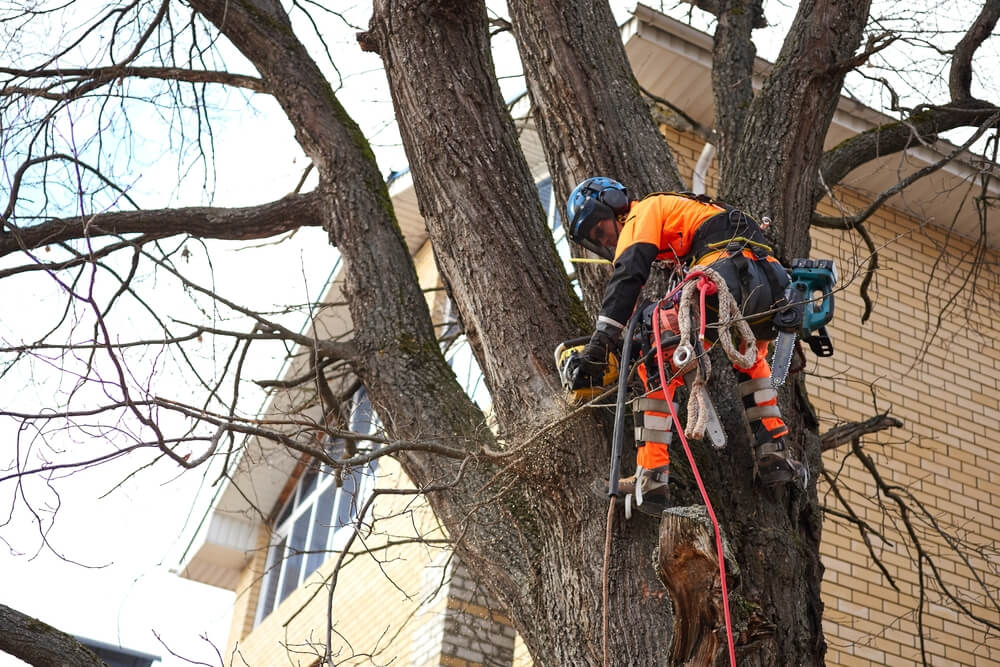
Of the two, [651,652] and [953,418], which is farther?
[953,418]

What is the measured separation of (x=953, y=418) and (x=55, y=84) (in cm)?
738

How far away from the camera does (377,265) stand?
571cm

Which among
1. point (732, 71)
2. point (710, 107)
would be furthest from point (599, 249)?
point (710, 107)

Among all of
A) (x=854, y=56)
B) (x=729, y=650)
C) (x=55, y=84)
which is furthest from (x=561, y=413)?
(x=55, y=84)

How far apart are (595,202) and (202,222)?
8.45 ft

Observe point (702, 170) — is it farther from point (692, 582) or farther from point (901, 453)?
point (692, 582)

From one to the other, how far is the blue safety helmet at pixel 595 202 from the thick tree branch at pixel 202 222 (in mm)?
1793

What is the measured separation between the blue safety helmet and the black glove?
710 millimetres

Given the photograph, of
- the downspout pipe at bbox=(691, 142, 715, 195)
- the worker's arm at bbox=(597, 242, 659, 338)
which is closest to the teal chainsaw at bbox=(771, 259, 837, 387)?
the worker's arm at bbox=(597, 242, 659, 338)

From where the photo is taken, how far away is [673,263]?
17.0ft

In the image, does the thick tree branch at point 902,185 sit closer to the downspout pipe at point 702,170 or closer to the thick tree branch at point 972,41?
the thick tree branch at point 972,41

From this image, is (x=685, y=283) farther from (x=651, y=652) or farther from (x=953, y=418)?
(x=953, y=418)

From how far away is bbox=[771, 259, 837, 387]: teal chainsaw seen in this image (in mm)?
4879

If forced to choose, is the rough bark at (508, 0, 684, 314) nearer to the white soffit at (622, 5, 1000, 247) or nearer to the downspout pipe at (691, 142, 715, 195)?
the white soffit at (622, 5, 1000, 247)
